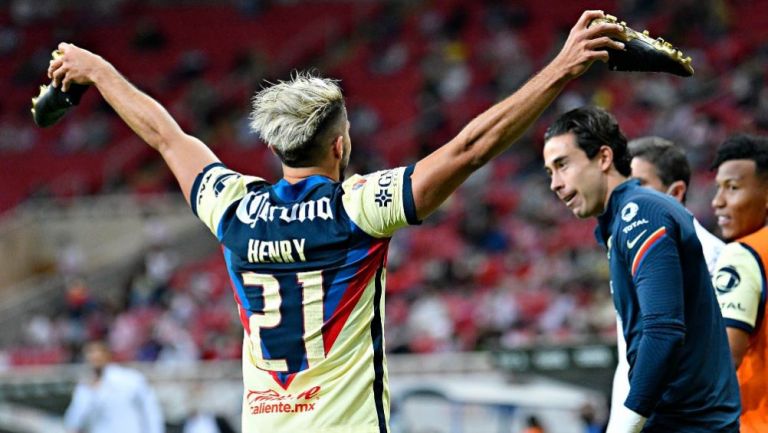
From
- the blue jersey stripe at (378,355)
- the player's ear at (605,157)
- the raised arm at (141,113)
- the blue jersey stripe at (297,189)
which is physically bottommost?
the blue jersey stripe at (378,355)

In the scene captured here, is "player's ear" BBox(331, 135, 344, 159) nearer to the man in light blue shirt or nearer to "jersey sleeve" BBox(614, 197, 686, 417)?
"jersey sleeve" BBox(614, 197, 686, 417)

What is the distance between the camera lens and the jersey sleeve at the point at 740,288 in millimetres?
4156

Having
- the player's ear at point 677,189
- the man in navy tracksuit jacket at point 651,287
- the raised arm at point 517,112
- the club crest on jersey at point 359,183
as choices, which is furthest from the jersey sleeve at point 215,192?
the player's ear at point 677,189

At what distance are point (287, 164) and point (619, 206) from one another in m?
1.09

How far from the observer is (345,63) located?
84.6 feet

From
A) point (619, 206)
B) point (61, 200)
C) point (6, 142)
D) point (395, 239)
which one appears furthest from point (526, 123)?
point (6, 142)

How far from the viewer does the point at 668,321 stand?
3.58 m

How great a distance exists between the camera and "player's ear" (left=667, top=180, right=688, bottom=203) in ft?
15.3

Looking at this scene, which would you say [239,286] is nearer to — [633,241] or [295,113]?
[295,113]

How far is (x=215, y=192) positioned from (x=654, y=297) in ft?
4.62

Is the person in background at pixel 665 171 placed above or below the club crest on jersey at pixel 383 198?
above

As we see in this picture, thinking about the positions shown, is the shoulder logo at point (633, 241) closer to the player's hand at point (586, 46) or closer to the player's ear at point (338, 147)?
the player's hand at point (586, 46)

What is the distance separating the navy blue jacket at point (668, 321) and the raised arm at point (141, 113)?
4.59 ft

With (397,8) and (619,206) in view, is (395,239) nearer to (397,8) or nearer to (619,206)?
(397,8)
